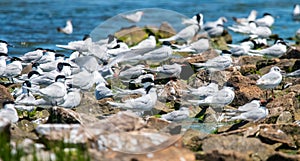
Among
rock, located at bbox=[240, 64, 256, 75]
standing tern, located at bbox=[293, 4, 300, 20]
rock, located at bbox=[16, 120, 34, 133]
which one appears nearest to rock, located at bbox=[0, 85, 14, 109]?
rock, located at bbox=[16, 120, 34, 133]

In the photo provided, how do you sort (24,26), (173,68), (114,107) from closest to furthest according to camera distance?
(114,107) → (173,68) → (24,26)

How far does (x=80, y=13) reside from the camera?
85.5ft

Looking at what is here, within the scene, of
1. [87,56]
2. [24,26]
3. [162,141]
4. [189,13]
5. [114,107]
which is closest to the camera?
[162,141]

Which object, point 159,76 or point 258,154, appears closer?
point 258,154

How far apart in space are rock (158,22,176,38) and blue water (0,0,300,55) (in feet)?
8.86

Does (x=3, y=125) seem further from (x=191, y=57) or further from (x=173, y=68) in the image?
(x=191, y=57)

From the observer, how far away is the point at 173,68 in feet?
40.7

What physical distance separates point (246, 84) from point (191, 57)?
7.83 ft

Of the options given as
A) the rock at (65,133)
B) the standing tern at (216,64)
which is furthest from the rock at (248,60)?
the rock at (65,133)

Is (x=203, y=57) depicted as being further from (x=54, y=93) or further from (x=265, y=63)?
(x=54, y=93)

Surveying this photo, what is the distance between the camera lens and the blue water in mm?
20562

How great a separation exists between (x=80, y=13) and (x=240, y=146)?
730 inches

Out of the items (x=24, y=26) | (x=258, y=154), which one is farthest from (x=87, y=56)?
(x=24, y=26)

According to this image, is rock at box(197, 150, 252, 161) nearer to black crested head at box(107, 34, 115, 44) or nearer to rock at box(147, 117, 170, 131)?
rock at box(147, 117, 170, 131)
